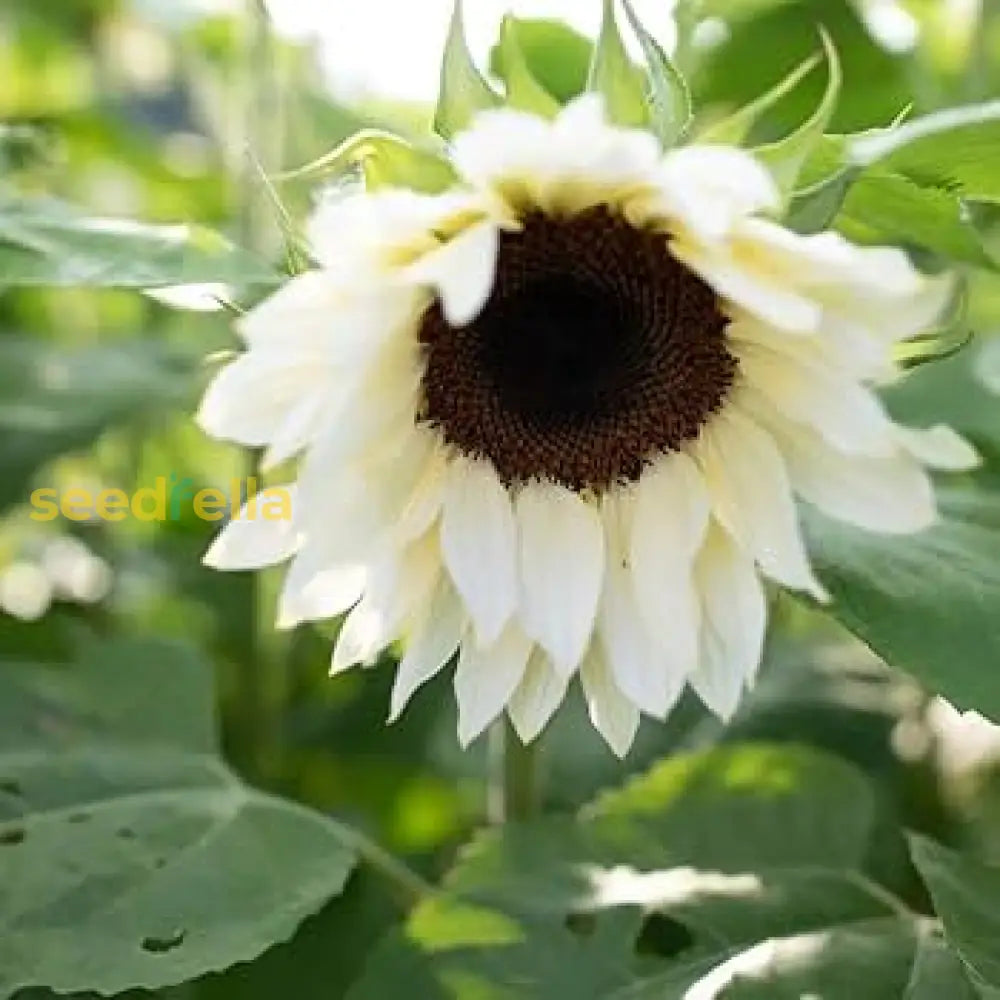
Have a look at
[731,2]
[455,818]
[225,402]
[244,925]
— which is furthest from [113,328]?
[225,402]

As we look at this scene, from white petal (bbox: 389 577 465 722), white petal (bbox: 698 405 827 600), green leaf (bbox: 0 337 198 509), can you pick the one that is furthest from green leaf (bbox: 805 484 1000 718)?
green leaf (bbox: 0 337 198 509)

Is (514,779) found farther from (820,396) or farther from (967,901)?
(820,396)

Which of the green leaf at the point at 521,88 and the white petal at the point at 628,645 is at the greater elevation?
the green leaf at the point at 521,88

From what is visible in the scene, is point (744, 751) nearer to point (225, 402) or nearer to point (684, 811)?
point (684, 811)

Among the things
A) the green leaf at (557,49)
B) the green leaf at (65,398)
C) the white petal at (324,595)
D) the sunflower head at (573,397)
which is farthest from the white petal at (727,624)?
the green leaf at (65,398)

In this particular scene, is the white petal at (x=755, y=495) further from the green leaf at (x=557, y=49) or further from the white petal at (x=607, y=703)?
the green leaf at (x=557, y=49)

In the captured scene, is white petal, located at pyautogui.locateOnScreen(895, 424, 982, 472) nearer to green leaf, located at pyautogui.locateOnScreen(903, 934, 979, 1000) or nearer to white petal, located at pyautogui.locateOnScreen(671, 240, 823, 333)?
white petal, located at pyautogui.locateOnScreen(671, 240, 823, 333)

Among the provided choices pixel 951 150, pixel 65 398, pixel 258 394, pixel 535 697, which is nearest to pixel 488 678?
pixel 535 697
